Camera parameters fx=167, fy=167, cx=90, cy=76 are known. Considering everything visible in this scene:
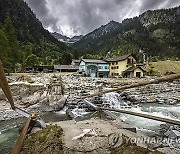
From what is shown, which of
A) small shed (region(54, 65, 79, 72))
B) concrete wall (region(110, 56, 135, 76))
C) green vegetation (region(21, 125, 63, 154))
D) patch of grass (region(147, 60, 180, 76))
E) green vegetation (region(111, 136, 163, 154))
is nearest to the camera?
green vegetation (region(111, 136, 163, 154))

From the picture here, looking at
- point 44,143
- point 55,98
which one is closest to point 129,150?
point 44,143

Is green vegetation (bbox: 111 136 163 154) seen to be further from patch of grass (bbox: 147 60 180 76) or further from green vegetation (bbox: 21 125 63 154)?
patch of grass (bbox: 147 60 180 76)

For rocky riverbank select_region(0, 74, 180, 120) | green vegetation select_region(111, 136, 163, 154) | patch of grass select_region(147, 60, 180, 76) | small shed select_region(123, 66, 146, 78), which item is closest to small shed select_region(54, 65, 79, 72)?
small shed select_region(123, 66, 146, 78)

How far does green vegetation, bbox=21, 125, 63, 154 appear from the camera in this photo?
380 cm

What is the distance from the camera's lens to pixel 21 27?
435 ft

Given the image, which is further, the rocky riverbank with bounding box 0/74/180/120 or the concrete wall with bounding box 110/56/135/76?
the concrete wall with bounding box 110/56/135/76

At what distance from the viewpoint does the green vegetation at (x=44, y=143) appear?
3.80 m

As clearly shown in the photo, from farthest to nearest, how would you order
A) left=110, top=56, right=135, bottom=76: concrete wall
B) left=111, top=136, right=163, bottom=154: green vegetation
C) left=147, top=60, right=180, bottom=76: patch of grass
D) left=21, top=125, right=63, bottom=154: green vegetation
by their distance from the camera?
left=147, top=60, right=180, bottom=76: patch of grass < left=110, top=56, right=135, bottom=76: concrete wall < left=21, top=125, right=63, bottom=154: green vegetation < left=111, top=136, right=163, bottom=154: green vegetation

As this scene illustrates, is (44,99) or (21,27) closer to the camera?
(44,99)

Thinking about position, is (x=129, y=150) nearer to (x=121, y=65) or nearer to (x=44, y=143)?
(x=44, y=143)

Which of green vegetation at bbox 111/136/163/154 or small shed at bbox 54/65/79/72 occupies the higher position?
small shed at bbox 54/65/79/72

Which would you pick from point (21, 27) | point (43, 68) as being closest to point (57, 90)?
point (43, 68)

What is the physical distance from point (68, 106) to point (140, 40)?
139804 mm

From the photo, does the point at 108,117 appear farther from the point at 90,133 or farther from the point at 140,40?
the point at 140,40
